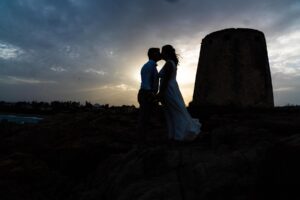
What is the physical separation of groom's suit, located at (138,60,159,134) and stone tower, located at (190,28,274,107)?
22.4 feet

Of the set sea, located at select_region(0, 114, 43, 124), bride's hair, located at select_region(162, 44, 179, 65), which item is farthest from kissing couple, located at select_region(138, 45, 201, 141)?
sea, located at select_region(0, 114, 43, 124)

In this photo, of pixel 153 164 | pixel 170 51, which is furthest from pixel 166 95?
pixel 153 164

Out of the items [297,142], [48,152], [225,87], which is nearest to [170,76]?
[297,142]

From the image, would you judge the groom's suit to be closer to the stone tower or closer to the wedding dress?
the wedding dress

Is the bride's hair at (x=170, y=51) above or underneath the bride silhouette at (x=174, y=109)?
above

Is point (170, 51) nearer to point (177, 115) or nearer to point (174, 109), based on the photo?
point (174, 109)

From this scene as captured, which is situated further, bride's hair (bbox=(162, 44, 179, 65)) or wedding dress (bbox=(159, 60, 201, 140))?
wedding dress (bbox=(159, 60, 201, 140))

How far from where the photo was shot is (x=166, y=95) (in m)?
5.69

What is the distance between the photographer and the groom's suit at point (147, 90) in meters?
5.57

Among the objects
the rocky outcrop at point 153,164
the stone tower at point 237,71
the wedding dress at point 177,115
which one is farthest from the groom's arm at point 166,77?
the stone tower at point 237,71

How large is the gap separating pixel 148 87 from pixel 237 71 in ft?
23.9

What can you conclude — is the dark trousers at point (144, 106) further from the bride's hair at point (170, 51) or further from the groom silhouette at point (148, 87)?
the bride's hair at point (170, 51)

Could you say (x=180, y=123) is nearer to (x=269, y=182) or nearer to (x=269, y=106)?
(x=269, y=182)

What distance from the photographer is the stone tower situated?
11.9 m
